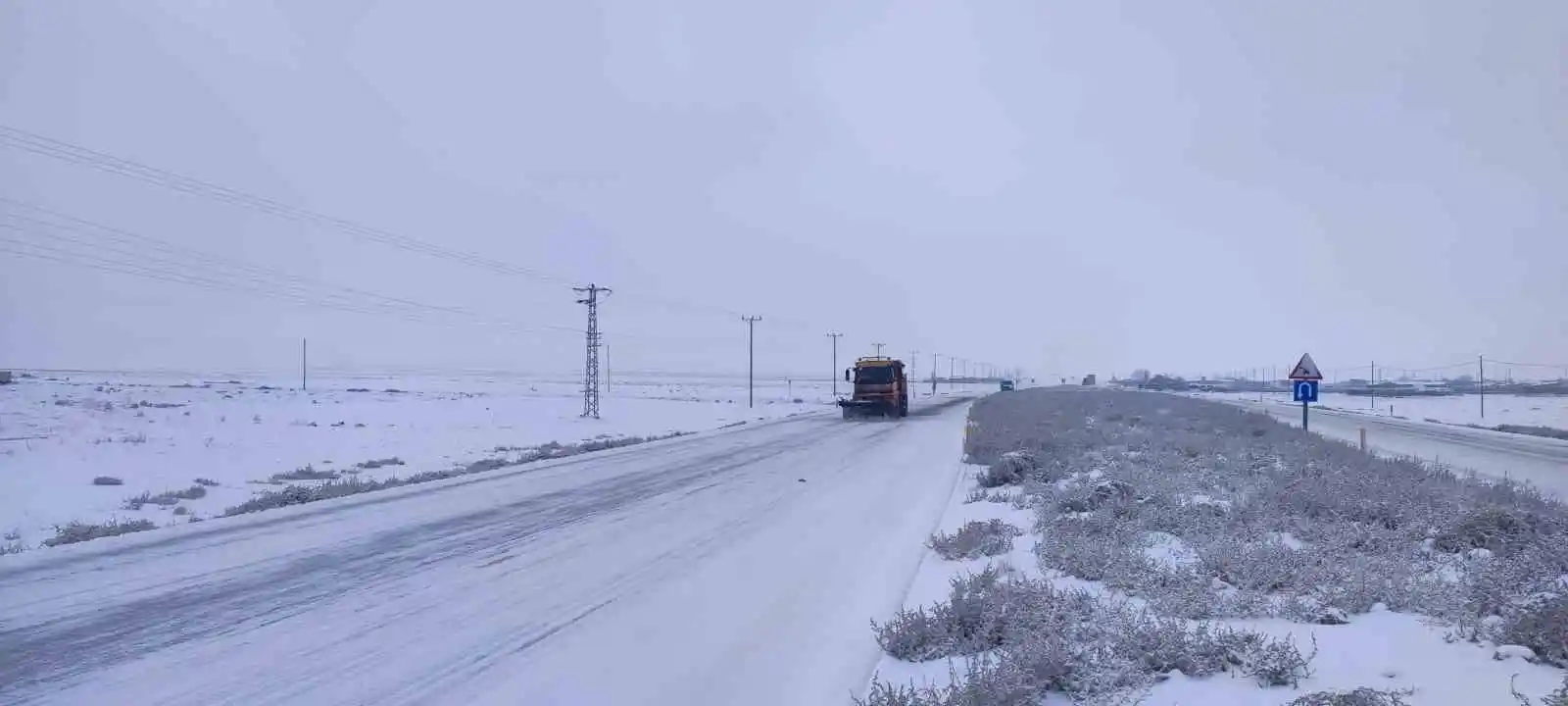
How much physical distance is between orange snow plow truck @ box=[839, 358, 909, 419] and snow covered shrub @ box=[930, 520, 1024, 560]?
3677cm

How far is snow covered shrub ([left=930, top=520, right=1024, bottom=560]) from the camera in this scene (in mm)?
10234

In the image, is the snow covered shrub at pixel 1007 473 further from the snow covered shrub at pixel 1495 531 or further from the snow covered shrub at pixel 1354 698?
the snow covered shrub at pixel 1354 698

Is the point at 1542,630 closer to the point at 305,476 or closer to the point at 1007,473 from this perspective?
the point at 1007,473

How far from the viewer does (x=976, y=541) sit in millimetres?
10398

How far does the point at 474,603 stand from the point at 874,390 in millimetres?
40903

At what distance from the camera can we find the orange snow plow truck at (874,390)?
4844cm

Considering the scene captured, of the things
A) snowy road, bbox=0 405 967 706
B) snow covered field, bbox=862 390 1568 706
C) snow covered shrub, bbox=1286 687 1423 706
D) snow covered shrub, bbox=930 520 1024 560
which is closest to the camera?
Answer: snow covered shrub, bbox=1286 687 1423 706

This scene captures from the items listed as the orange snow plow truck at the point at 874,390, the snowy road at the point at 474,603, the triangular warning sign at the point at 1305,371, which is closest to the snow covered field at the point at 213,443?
the snowy road at the point at 474,603

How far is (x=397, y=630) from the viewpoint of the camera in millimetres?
7535

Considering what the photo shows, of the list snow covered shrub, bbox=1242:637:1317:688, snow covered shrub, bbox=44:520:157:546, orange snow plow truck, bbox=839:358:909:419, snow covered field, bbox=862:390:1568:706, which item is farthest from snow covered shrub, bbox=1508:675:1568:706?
orange snow plow truck, bbox=839:358:909:419

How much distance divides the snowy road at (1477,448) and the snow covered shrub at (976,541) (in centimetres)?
1041

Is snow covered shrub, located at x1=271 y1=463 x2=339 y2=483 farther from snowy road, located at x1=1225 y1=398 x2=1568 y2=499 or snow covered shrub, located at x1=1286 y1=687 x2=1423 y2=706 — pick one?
snowy road, located at x1=1225 y1=398 x2=1568 y2=499

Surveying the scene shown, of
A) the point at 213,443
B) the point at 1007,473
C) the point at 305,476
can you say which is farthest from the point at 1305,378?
the point at 213,443

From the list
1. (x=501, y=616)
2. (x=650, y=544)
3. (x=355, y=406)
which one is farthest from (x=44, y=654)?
(x=355, y=406)
